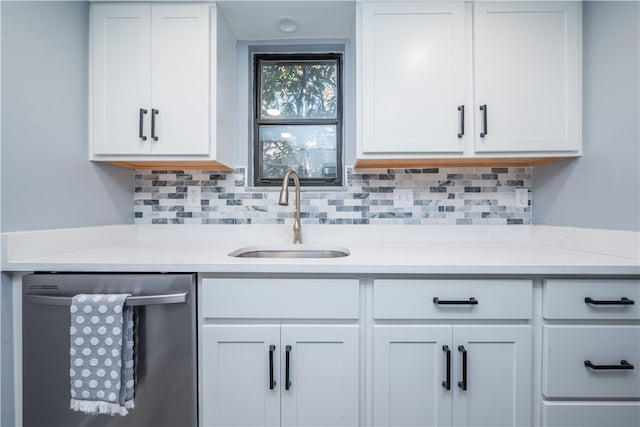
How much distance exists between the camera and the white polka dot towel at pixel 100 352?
1031mm

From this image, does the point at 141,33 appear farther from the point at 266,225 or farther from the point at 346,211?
the point at 346,211

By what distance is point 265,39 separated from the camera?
5.90 feet

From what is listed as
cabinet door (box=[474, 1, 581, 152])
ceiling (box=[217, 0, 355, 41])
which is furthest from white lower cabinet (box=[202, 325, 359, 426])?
ceiling (box=[217, 0, 355, 41])

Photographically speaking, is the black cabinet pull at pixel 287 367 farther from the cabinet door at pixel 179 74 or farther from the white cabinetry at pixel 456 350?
the cabinet door at pixel 179 74

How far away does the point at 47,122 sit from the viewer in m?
1.26

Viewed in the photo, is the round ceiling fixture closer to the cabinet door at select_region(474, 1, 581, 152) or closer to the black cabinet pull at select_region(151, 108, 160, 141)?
the black cabinet pull at select_region(151, 108, 160, 141)

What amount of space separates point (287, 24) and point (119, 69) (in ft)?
2.88

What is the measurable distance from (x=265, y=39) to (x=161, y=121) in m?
0.81

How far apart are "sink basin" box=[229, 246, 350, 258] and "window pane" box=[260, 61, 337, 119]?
2.62 feet

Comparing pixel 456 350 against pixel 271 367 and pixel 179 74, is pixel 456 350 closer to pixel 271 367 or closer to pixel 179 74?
pixel 271 367

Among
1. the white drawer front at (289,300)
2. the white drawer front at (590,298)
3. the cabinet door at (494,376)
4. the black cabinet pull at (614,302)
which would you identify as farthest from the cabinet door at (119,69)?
the black cabinet pull at (614,302)

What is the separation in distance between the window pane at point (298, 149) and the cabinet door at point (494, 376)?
1.13 meters

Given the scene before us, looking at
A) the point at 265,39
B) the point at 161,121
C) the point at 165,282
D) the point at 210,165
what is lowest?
the point at 165,282

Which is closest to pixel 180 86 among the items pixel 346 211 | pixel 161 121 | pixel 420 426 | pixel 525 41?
pixel 161 121
